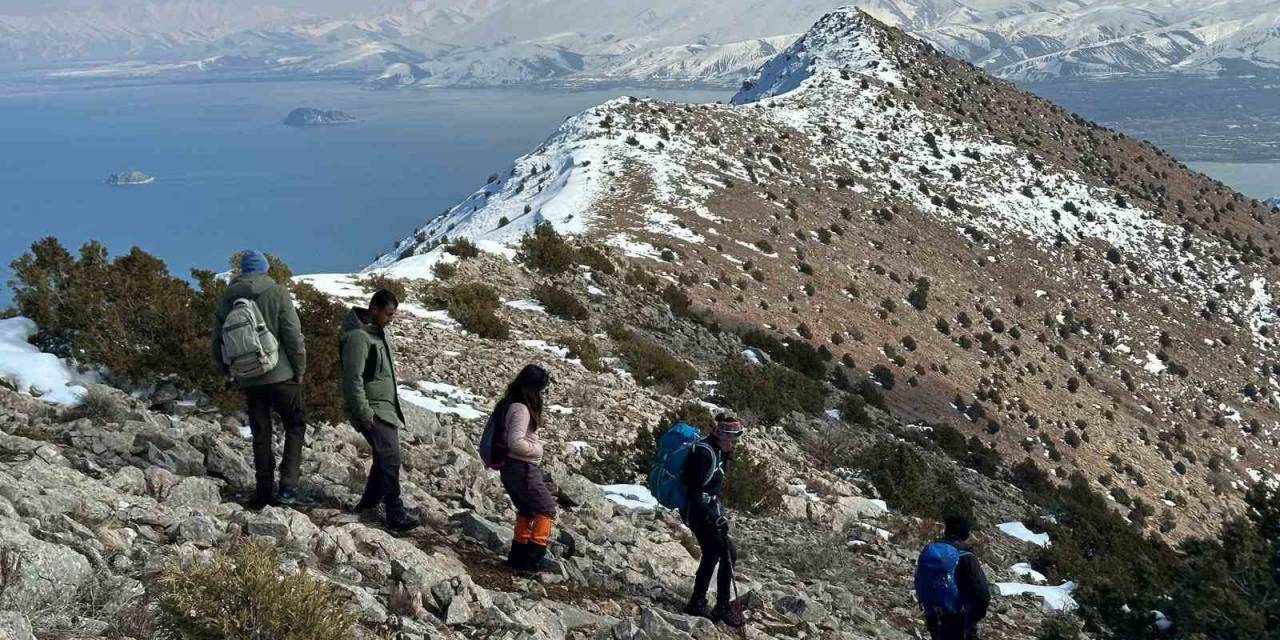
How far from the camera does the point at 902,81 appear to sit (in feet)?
A: 188

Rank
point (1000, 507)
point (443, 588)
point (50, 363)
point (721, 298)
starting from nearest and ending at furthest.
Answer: point (443, 588), point (50, 363), point (1000, 507), point (721, 298)

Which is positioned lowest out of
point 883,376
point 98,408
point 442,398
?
point 883,376

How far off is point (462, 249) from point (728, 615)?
15743mm

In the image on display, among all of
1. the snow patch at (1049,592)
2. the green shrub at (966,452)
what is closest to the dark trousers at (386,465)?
the snow patch at (1049,592)

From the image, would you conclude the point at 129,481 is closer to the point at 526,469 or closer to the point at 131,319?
the point at 526,469

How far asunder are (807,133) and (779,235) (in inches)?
650

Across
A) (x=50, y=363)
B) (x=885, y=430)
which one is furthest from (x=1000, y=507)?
(x=50, y=363)

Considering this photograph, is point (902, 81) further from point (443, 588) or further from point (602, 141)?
point (443, 588)

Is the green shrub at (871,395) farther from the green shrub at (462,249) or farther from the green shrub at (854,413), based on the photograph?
the green shrub at (462,249)

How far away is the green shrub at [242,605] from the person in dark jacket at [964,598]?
370 centimetres

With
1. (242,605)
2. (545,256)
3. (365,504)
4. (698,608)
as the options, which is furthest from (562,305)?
(242,605)

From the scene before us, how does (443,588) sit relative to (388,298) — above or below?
below

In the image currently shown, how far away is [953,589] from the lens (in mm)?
5457

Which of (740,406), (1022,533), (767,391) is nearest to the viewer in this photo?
(1022,533)
